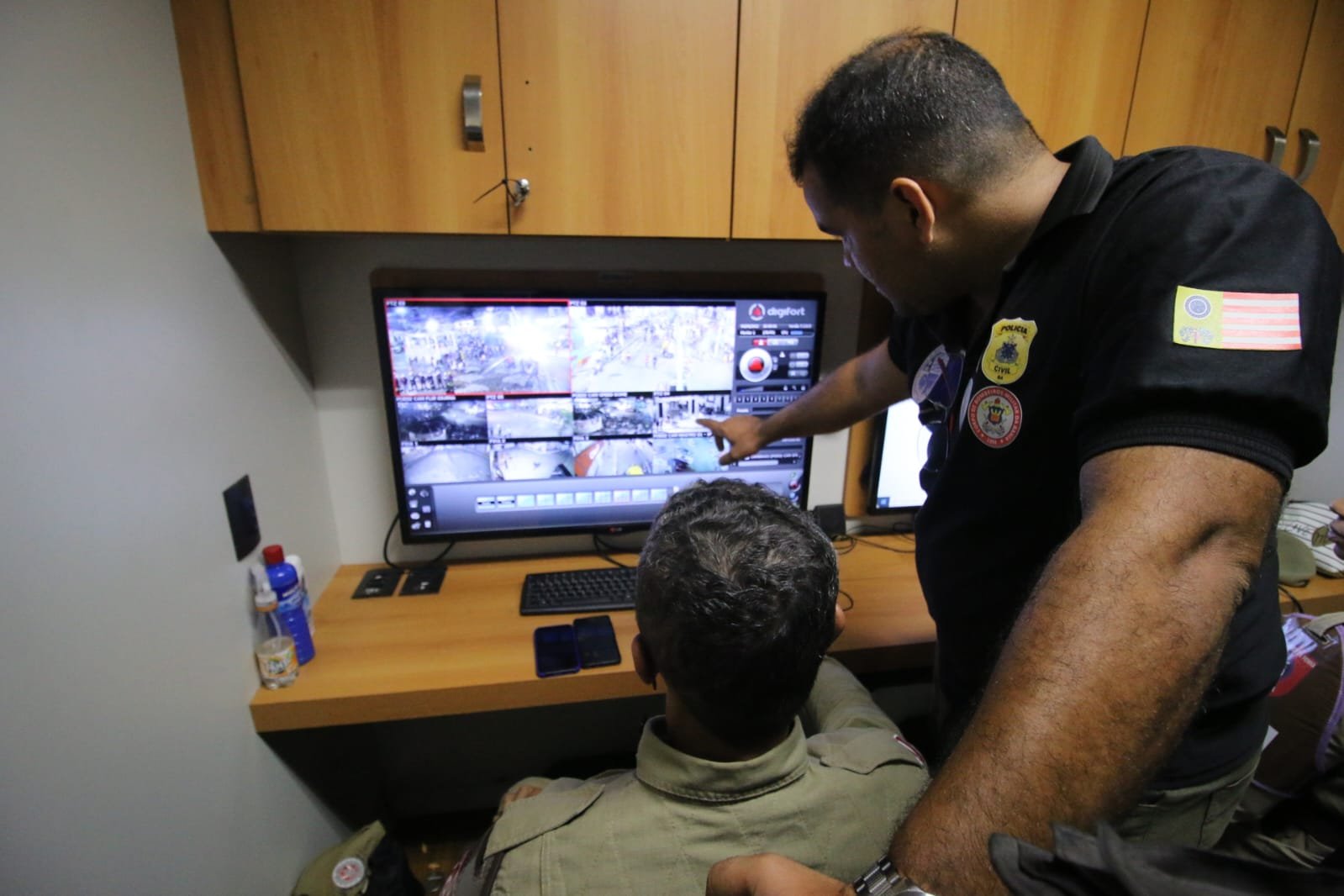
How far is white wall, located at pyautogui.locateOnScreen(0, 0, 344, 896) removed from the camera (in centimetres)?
69

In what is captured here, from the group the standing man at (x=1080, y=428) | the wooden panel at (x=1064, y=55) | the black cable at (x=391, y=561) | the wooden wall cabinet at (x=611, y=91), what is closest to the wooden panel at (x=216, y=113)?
the wooden wall cabinet at (x=611, y=91)

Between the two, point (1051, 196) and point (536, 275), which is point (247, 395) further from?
point (1051, 196)

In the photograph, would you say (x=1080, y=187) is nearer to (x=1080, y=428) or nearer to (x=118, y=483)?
(x=1080, y=428)

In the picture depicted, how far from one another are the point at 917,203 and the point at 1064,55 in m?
0.79

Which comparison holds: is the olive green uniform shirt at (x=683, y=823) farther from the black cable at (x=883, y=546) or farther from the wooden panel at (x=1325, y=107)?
the wooden panel at (x=1325, y=107)

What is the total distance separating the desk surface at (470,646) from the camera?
1195 mm

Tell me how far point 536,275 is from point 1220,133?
1.50 metres

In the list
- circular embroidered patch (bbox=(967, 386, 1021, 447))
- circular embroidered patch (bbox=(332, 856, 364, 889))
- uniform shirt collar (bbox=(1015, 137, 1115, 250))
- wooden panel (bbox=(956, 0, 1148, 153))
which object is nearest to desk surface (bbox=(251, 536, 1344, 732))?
circular embroidered patch (bbox=(332, 856, 364, 889))

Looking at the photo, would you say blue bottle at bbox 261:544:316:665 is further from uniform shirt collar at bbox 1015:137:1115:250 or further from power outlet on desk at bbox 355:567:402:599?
uniform shirt collar at bbox 1015:137:1115:250

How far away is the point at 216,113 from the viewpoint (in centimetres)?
106

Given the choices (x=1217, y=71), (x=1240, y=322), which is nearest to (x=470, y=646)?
(x=1240, y=322)

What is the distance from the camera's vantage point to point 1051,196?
0.78 meters

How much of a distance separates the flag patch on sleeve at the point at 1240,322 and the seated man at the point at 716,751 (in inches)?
16.5

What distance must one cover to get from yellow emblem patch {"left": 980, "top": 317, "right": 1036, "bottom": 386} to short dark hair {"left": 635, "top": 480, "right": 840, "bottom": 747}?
0.99 ft
